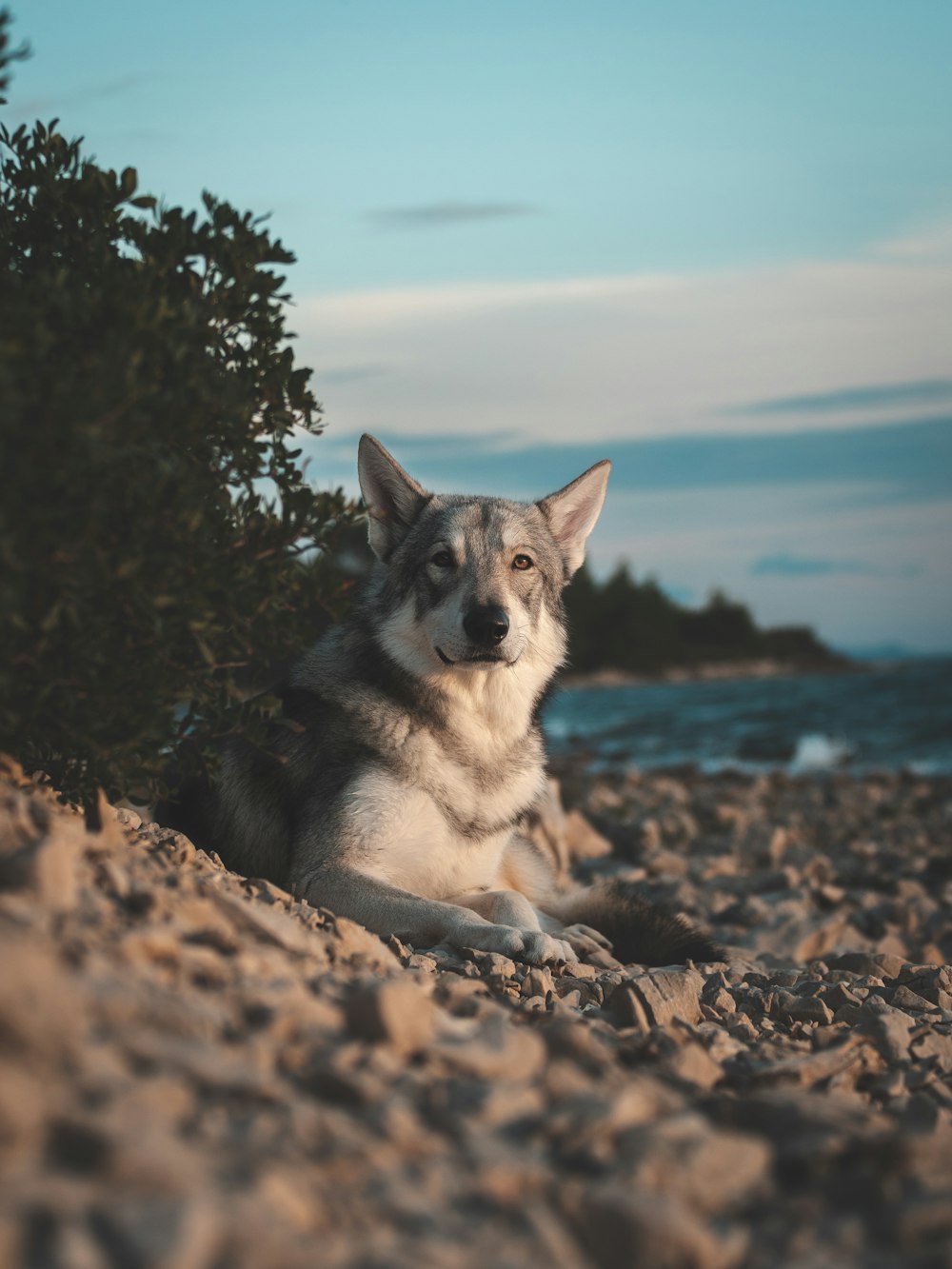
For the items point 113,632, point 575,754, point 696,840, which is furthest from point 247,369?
point 575,754

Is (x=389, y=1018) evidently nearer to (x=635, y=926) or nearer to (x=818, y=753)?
(x=635, y=926)

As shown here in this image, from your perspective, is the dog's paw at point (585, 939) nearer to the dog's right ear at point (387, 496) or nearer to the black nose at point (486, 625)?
the black nose at point (486, 625)

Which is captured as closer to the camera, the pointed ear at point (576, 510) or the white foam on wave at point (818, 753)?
the pointed ear at point (576, 510)

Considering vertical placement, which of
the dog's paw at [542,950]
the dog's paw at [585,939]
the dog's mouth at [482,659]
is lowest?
the dog's paw at [585,939]

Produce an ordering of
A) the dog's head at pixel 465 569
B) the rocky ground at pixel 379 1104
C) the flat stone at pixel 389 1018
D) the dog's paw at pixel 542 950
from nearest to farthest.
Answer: the rocky ground at pixel 379 1104 < the flat stone at pixel 389 1018 < the dog's paw at pixel 542 950 < the dog's head at pixel 465 569

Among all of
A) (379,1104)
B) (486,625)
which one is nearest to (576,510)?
(486,625)

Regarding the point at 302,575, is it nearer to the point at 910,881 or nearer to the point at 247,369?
Answer: the point at 247,369

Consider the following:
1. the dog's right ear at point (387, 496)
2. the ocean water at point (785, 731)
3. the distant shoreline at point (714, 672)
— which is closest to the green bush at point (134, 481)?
the dog's right ear at point (387, 496)

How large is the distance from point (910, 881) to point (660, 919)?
4.93 meters

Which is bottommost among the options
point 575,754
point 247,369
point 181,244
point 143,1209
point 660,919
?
point 575,754

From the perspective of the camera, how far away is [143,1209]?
6.88ft

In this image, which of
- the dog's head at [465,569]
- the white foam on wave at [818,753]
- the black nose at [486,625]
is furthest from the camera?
the white foam on wave at [818,753]

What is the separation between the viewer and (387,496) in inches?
267

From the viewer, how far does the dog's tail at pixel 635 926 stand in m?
6.37
